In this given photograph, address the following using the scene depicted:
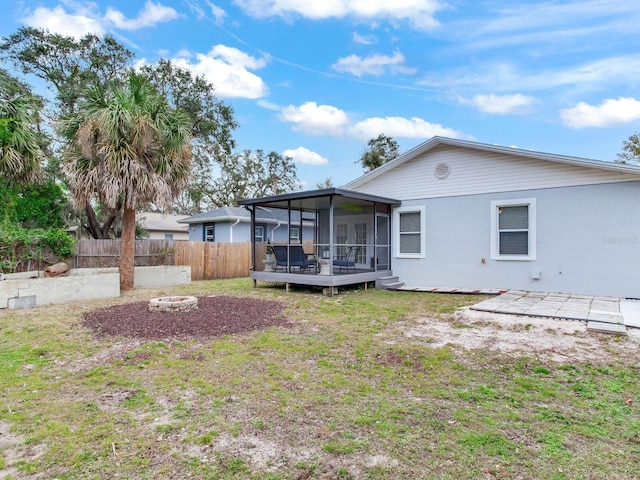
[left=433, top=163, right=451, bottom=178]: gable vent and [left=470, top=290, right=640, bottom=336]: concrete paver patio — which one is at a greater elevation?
[left=433, top=163, right=451, bottom=178]: gable vent

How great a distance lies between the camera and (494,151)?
9766mm

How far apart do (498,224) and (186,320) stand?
8.31m

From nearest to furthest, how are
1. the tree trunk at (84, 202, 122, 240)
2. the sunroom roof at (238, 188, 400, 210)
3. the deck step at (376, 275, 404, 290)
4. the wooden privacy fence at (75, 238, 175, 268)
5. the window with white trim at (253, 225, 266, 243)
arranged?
the sunroom roof at (238, 188, 400, 210)
the deck step at (376, 275, 404, 290)
the wooden privacy fence at (75, 238, 175, 268)
the tree trunk at (84, 202, 122, 240)
the window with white trim at (253, 225, 266, 243)

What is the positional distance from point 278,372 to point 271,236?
16.6m

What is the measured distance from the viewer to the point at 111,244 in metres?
12.3

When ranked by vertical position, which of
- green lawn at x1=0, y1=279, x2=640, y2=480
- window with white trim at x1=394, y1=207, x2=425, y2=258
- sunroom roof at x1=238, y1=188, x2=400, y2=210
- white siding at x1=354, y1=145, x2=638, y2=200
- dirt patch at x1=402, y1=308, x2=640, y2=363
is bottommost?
green lawn at x1=0, y1=279, x2=640, y2=480

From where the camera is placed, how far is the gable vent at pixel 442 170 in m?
10.7

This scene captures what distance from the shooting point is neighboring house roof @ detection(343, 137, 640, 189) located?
8.04 meters

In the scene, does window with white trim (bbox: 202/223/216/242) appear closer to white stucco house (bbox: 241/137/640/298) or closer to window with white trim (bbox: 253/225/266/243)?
window with white trim (bbox: 253/225/266/243)

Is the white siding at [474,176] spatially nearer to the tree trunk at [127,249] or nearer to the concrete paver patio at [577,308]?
the concrete paver patio at [577,308]

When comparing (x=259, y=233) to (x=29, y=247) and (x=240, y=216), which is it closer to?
(x=240, y=216)

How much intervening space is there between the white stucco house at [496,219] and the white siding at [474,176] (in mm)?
25

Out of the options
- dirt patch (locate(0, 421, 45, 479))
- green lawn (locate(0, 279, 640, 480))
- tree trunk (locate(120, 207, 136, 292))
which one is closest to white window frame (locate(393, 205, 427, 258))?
green lawn (locate(0, 279, 640, 480))

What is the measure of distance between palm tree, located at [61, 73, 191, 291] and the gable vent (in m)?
7.44
